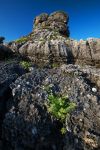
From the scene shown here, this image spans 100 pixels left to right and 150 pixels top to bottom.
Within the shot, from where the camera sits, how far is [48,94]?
64.7 ft

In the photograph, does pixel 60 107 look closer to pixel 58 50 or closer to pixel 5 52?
pixel 58 50

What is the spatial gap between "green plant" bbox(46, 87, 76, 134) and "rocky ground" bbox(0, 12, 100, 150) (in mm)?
189

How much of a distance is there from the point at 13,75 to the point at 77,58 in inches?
347

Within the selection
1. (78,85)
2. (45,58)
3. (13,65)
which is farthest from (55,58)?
(78,85)

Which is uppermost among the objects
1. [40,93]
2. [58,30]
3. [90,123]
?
[58,30]

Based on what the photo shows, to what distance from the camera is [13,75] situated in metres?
21.8

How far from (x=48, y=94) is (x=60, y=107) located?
1.76 meters

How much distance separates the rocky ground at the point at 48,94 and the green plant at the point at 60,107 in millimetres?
189

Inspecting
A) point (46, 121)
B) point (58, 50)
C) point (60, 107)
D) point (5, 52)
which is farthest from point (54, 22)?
point (46, 121)

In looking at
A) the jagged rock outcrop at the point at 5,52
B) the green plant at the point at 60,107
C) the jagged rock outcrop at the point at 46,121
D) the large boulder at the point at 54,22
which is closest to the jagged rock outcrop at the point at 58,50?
the jagged rock outcrop at the point at 5,52

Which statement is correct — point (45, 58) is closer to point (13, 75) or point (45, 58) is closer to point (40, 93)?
point (13, 75)

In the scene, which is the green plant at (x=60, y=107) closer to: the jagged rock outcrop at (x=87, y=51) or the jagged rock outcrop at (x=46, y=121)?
the jagged rock outcrop at (x=46, y=121)

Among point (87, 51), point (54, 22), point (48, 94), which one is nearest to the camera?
point (48, 94)

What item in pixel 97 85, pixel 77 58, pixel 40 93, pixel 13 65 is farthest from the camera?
pixel 77 58
